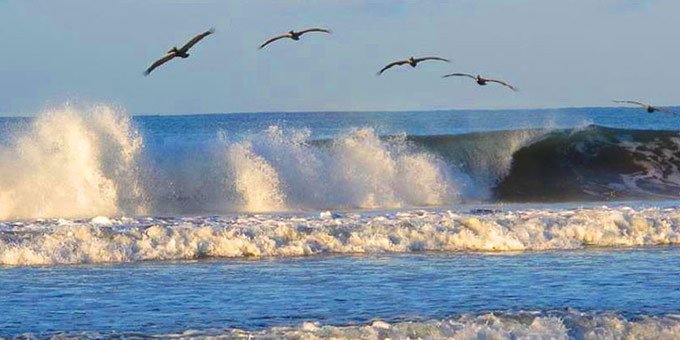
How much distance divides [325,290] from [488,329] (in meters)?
2.91

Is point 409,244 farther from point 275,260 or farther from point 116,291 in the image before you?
point 116,291

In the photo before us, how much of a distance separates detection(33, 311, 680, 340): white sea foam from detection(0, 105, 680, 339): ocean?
0.08ft

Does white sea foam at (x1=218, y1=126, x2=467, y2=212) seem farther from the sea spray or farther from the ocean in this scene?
the sea spray

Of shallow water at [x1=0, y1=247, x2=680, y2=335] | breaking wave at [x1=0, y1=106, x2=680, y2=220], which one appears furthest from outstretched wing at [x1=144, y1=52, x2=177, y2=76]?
breaking wave at [x1=0, y1=106, x2=680, y2=220]

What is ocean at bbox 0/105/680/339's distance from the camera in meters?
11.8

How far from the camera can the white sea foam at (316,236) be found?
17031 millimetres

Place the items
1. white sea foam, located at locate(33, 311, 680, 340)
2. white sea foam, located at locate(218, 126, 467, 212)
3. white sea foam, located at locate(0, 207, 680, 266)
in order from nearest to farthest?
white sea foam, located at locate(33, 311, 680, 340), white sea foam, located at locate(0, 207, 680, 266), white sea foam, located at locate(218, 126, 467, 212)

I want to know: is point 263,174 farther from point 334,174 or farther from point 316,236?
point 316,236

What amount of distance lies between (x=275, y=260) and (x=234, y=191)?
10.4 m

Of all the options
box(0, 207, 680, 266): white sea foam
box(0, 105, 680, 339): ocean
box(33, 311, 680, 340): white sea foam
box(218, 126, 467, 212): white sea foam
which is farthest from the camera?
box(218, 126, 467, 212): white sea foam

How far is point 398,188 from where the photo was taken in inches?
1118

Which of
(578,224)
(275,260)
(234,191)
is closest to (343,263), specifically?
(275,260)

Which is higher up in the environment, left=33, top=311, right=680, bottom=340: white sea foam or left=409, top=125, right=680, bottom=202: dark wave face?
left=409, top=125, right=680, bottom=202: dark wave face

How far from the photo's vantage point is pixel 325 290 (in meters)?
13.5
